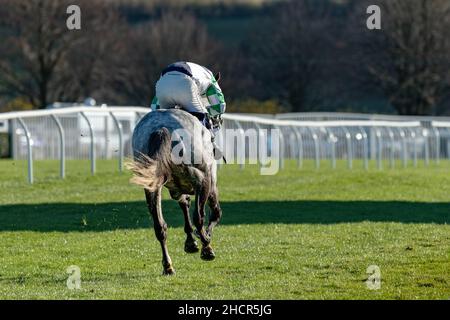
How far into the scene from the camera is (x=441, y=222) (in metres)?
16.1

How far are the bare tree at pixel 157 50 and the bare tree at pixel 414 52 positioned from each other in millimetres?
10986

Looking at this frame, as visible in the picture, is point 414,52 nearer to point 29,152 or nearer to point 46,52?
point 46,52

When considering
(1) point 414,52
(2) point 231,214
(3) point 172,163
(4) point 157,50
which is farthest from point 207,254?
(4) point 157,50

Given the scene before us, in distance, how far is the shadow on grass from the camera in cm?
1557

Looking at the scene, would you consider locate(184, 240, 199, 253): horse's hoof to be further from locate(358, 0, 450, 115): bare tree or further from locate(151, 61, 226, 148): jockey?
locate(358, 0, 450, 115): bare tree

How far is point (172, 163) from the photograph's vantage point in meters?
11.4

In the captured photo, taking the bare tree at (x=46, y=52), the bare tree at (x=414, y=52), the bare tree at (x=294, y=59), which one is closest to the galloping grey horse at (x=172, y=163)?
the bare tree at (x=46, y=52)

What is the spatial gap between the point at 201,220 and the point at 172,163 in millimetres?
694

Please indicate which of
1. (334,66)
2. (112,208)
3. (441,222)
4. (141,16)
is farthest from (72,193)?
(141,16)

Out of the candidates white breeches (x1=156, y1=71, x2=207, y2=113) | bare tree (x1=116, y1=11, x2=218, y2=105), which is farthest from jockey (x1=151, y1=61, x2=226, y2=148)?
bare tree (x1=116, y1=11, x2=218, y2=105)

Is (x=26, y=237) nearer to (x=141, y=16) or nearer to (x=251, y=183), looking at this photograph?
(x=251, y=183)

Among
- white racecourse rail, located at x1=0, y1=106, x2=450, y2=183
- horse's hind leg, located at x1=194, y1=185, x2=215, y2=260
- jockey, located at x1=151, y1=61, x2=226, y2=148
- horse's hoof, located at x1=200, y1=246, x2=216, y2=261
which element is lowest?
white racecourse rail, located at x1=0, y1=106, x2=450, y2=183

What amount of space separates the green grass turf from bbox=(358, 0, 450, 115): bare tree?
3561cm

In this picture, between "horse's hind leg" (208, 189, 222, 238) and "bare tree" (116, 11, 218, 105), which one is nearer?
"horse's hind leg" (208, 189, 222, 238)
